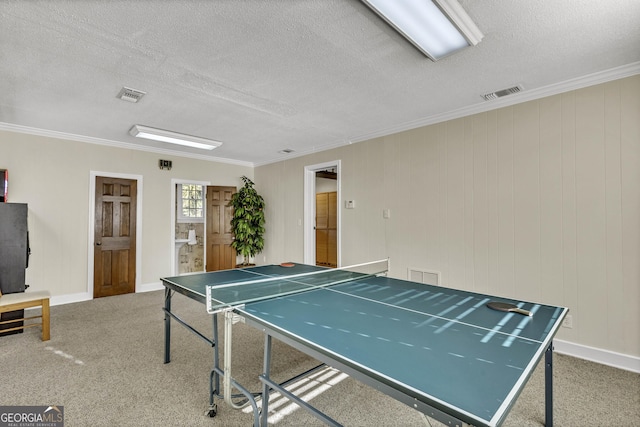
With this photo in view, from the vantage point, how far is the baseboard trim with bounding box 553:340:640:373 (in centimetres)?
250

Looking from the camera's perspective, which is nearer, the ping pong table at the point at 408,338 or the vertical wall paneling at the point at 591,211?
the ping pong table at the point at 408,338

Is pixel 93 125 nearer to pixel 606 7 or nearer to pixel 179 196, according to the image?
pixel 179 196

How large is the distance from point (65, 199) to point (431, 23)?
5.41 meters

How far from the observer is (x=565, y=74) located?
267 centimetres

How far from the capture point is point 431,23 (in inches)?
77.0

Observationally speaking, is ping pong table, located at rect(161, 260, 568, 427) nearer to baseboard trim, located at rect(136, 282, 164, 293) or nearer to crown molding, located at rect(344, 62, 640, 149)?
crown molding, located at rect(344, 62, 640, 149)

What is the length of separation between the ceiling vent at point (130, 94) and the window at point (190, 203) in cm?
348

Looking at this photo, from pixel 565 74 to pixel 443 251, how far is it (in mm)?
2113

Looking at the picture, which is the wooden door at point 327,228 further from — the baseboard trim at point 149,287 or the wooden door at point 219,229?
the baseboard trim at point 149,287

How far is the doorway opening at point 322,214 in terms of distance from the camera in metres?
5.60

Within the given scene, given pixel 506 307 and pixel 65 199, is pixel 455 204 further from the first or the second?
pixel 65 199

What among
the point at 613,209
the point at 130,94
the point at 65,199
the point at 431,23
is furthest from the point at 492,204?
the point at 65,199

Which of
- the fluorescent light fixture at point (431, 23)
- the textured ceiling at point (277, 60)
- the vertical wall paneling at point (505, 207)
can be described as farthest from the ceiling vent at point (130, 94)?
the vertical wall paneling at point (505, 207)

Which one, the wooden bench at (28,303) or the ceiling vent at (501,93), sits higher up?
the ceiling vent at (501,93)
